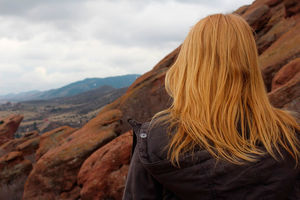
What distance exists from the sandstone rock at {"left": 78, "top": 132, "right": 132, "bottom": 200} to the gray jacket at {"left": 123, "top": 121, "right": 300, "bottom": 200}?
6307mm

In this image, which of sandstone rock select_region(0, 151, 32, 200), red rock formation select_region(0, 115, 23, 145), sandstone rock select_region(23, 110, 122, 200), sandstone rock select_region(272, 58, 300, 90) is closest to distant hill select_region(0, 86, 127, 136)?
red rock formation select_region(0, 115, 23, 145)

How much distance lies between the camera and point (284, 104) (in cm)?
627

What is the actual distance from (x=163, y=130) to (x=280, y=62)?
10.9 m

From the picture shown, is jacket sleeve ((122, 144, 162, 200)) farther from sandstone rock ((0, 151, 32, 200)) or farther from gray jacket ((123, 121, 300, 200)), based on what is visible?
sandstone rock ((0, 151, 32, 200))

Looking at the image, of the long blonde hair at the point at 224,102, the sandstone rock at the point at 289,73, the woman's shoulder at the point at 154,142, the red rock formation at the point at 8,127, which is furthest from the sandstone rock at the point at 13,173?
the long blonde hair at the point at 224,102

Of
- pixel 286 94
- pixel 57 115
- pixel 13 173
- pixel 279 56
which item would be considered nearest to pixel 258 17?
pixel 279 56

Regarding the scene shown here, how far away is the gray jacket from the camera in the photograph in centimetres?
155

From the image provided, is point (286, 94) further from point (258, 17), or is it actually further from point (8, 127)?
point (8, 127)

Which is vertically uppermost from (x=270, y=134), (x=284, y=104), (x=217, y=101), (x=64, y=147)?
(x=217, y=101)

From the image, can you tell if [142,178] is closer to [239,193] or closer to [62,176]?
[239,193]

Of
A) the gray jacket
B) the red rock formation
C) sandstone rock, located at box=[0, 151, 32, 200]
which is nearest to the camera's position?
the gray jacket

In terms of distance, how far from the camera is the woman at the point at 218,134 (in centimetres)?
157

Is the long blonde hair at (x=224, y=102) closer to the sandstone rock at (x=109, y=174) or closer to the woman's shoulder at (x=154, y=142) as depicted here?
the woman's shoulder at (x=154, y=142)

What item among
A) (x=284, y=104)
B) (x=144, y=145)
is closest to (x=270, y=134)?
(x=144, y=145)
